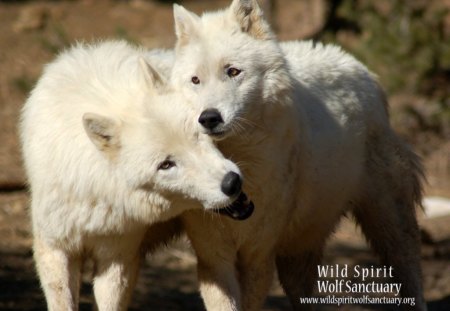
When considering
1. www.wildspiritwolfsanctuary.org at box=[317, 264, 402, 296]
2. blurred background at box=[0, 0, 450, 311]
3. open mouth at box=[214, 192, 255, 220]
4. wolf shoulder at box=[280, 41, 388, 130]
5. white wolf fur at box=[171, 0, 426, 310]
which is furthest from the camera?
blurred background at box=[0, 0, 450, 311]

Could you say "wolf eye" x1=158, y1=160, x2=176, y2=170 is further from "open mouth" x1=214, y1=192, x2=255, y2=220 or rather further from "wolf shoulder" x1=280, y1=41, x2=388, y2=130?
"wolf shoulder" x1=280, y1=41, x2=388, y2=130

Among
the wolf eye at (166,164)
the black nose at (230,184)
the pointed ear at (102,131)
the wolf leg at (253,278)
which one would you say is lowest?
the wolf leg at (253,278)

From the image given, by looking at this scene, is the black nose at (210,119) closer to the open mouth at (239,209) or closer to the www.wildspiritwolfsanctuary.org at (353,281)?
the open mouth at (239,209)

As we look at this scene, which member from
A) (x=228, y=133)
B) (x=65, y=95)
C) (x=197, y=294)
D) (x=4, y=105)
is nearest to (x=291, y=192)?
(x=228, y=133)

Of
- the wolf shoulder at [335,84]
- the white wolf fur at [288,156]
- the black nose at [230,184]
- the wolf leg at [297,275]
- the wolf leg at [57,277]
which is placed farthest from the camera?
the wolf leg at [297,275]

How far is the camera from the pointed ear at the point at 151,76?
17.4 ft

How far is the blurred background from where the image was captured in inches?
337

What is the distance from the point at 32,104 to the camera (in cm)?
579

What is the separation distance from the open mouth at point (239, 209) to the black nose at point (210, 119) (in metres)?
0.48

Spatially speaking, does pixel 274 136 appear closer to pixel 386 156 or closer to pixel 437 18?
pixel 386 156

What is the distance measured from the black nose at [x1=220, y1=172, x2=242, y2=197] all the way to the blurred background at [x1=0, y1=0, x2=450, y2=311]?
214cm

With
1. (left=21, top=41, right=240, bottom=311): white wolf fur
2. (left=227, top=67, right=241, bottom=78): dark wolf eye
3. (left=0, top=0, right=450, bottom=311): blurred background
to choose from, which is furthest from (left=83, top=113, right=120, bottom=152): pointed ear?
(left=0, top=0, right=450, bottom=311): blurred background

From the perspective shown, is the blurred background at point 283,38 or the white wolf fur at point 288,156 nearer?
the white wolf fur at point 288,156

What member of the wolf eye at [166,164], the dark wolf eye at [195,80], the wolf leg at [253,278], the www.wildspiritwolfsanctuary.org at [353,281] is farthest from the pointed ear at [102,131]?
the www.wildspiritwolfsanctuary.org at [353,281]
